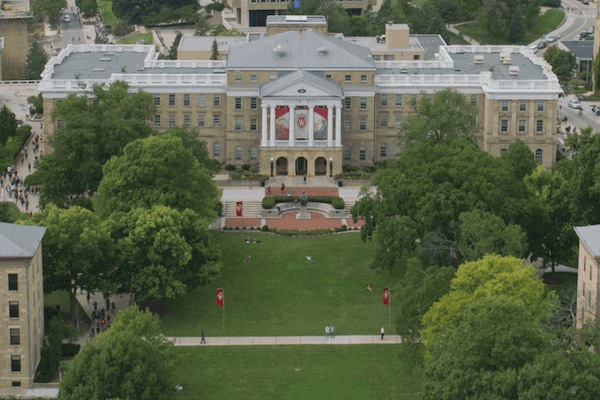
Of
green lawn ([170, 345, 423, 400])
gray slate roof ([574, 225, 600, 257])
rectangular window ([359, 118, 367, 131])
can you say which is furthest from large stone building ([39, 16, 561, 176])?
gray slate roof ([574, 225, 600, 257])

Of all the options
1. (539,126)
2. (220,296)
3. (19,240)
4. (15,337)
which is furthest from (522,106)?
(15,337)

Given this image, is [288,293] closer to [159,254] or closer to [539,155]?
[159,254]

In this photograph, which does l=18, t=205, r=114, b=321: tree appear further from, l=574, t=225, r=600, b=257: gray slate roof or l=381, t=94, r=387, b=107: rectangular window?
l=381, t=94, r=387, b=107: rectangular window

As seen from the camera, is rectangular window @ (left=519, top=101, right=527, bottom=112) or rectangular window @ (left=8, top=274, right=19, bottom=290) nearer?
rectangular window @ (left=8, top=274, right=19, bottom=290)

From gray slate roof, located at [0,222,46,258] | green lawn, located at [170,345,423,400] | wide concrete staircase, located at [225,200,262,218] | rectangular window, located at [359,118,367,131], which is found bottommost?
green lawn, located at [170,345,423,400]

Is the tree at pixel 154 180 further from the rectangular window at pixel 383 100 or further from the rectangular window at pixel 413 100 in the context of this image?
the rectangular window at pixel 383 100

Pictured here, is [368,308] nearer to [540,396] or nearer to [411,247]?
[411,247]
